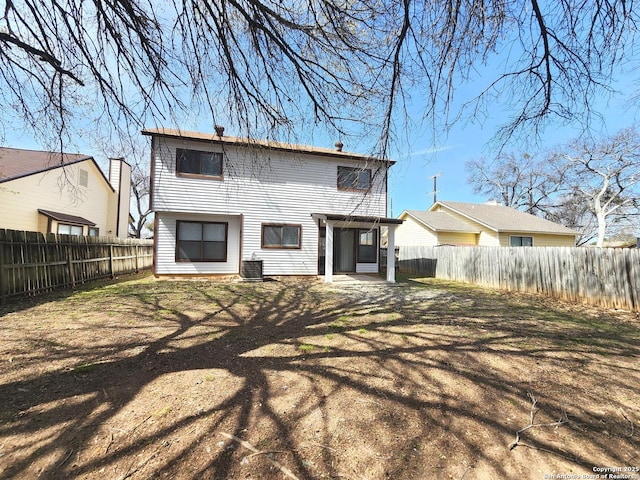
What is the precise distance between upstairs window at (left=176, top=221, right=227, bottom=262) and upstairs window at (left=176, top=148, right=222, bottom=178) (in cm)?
196

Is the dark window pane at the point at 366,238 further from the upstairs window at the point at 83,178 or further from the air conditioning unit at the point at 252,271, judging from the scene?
the upstairs window at the point at 83,178

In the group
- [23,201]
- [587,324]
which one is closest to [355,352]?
[587,324]

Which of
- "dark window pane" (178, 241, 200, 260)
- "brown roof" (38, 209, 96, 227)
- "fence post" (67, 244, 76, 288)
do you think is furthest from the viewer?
"brown roof" (38, 209, 96, 227)

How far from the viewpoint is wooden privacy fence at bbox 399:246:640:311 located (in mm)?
7273

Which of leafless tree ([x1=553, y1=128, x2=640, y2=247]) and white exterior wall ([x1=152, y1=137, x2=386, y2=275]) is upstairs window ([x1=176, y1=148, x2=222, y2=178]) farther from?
leafless tree ([x1=553, y1=128, x2=640, y2=247])

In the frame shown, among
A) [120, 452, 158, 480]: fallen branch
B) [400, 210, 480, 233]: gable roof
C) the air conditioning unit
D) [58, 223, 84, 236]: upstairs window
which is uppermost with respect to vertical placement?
[400, 210, 480, 233]: gable roof

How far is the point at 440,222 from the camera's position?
20234mm

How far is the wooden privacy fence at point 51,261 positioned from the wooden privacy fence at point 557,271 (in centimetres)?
1443

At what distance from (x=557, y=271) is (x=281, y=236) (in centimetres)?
962

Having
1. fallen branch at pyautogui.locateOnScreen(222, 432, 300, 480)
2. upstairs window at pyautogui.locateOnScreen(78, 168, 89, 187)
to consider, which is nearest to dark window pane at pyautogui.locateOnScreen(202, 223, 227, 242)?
upstairs window at pyautogui.locateOnScreen(78, 168, 89, 187)

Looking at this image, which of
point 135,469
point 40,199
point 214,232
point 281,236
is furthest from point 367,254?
point 40,199

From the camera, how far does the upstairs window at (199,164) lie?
10711 millimetres

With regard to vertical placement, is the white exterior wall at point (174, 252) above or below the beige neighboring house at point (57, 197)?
below

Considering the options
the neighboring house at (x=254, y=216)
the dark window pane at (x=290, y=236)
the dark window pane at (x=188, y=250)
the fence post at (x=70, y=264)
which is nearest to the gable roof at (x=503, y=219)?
the neighboring house at (x=254, y=216)
